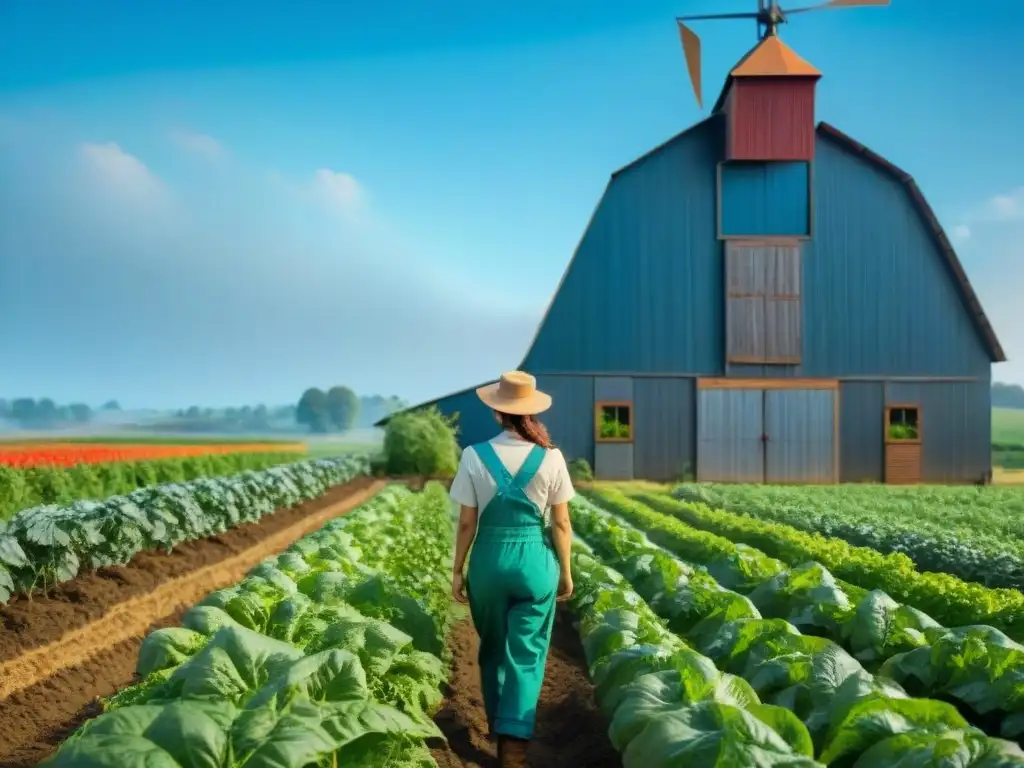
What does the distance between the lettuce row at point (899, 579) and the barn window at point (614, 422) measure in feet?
34.3

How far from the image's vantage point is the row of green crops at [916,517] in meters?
10.8

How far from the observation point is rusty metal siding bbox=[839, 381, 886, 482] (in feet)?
83.4

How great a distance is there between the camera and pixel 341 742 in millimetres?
3217

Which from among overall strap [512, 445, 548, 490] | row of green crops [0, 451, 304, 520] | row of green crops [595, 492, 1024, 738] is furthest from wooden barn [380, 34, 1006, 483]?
overall strap [512, 445, 548, 490]

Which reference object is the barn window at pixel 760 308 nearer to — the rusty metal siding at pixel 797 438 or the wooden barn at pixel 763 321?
the wooden barn at pixel 763 321

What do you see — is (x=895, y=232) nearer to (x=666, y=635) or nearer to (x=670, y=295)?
(x=670, y=295)

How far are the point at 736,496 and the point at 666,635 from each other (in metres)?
14.4

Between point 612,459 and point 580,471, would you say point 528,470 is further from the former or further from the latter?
point 612,459

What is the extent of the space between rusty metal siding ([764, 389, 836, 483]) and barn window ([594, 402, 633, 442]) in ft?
11.3

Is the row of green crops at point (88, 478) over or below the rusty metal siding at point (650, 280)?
below

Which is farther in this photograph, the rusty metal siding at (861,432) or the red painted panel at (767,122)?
the rusty metal siding at (861,432)

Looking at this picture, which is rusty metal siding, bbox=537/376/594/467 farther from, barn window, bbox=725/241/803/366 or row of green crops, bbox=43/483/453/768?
row of green crops, bbox=43/483/453/768

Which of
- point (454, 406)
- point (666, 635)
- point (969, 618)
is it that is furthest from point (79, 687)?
point (454, 406)

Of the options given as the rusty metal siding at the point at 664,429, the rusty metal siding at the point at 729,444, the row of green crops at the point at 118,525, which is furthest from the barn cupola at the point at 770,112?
the row of green crops at the point at 118,525
